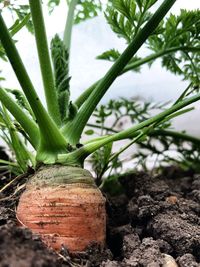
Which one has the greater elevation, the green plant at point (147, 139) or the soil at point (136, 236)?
the green plant at point (147, 139)

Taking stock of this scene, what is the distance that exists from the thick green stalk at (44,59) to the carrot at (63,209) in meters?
0.17

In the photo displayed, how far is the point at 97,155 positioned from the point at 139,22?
1.45 ft

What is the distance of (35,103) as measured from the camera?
0.90 metres

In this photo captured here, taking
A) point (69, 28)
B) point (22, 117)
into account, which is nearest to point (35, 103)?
point (22, 117)

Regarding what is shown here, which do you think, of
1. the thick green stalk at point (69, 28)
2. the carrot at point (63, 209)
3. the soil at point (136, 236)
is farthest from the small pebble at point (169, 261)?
the thick green stalk at point (69, 28)

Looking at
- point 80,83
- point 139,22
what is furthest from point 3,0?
point 80,83

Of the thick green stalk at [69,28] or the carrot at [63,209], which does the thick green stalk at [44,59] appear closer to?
the carrot at [63,209]

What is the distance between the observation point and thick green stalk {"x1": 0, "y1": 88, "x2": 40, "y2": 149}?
991 millimetres

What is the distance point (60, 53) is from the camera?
1.13 meters

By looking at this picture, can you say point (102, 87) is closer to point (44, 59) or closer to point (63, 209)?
point (44, 59)

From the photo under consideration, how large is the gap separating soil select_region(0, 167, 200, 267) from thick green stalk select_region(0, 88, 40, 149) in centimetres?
15

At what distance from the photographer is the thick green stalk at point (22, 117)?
0.99m

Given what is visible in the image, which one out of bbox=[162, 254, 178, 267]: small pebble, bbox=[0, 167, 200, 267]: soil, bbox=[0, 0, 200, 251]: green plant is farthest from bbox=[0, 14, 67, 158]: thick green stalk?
bbox=[162, 254, 178, 267]: small pebble

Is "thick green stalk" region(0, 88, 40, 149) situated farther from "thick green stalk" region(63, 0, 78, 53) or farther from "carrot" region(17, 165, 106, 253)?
"thick green stalk" region(63, 0, 78, 53)
